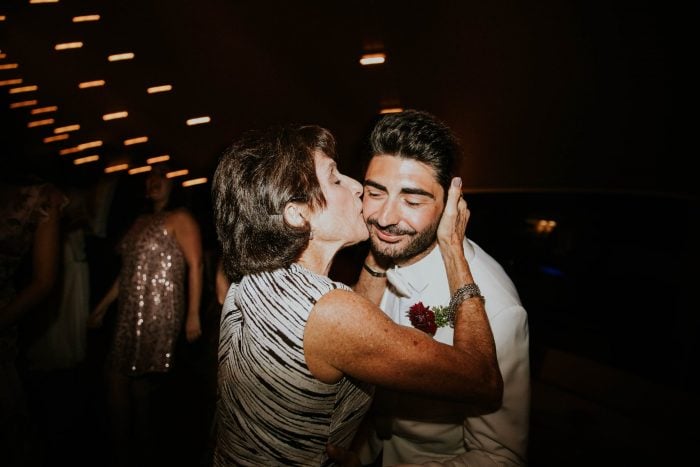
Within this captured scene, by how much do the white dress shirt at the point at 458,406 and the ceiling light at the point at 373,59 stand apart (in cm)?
287

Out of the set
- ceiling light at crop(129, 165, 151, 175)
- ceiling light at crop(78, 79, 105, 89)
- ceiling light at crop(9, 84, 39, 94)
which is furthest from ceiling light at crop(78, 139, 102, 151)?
ceiling light at crop(129, 165, 151, 175)

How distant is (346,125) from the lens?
558 centimetres

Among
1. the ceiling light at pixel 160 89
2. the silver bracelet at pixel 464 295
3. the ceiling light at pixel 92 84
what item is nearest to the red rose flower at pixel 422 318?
the silver bracelet at pixel 464 295

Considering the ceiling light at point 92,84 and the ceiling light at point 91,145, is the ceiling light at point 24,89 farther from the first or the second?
the ceiling light at point 91,145

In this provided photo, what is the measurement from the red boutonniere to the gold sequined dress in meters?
2.36

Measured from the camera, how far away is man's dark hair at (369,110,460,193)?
180 cm

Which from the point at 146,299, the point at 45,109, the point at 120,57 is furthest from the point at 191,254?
the point at 45,109

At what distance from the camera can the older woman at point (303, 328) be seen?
1143mm

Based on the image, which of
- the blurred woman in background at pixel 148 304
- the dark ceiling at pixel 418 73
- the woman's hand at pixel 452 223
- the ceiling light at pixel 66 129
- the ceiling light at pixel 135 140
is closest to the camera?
the woman's hand at pixel 452 223

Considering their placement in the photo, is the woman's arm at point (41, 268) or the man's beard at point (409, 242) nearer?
the man's beard at point (409, 242)

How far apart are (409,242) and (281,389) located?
36.7 inches

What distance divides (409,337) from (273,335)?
0.47 meters

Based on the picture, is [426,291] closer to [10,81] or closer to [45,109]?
[10,81]

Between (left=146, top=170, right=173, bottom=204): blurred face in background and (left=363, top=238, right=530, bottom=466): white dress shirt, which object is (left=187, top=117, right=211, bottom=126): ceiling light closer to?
(left=146, top=170, right=173, bottom=204): blurred face in background
